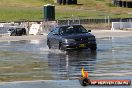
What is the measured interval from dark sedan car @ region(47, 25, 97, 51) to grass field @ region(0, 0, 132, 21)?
4777 cm

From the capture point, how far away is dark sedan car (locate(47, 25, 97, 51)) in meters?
31.3

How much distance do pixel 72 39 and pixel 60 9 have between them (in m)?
65.7

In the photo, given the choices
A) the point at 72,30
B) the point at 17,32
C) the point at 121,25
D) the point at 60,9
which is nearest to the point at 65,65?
the point at 72,30

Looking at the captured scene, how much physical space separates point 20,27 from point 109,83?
137ft

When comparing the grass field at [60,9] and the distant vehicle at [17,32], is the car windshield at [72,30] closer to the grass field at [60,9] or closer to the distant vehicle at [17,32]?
the distant vehicle at [17,32]

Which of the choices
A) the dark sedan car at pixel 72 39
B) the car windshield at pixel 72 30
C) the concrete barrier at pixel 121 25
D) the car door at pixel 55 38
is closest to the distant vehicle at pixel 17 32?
the concrete barrier at pixel 121 25

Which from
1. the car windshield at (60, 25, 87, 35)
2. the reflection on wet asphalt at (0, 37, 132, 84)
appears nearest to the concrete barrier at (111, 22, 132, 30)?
the car windshield at (60, 25, 87, 35)

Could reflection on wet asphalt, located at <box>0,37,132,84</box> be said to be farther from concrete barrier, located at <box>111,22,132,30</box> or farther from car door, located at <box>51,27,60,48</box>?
concrete barrier, located at <box>111,22,132,30</box>

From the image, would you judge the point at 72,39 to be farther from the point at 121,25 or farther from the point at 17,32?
the point at 121,25

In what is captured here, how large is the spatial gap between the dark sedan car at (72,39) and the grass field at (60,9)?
47.8 metres

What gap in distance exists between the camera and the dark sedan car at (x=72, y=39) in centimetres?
3131

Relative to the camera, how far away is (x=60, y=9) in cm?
9706

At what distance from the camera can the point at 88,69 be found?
71.7 ft

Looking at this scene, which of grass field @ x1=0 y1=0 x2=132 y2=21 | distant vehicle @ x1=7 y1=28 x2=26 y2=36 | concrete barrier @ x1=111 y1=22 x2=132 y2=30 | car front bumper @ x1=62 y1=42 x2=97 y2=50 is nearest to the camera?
car front bumper @ x1=62 y1=42 x2=97 y2=50
